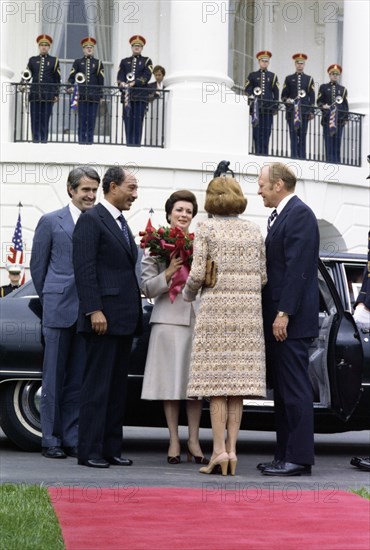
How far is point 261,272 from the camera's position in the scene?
9.34 metres

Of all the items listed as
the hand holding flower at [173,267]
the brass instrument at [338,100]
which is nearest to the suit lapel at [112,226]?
the hand holding flower at [173,267]

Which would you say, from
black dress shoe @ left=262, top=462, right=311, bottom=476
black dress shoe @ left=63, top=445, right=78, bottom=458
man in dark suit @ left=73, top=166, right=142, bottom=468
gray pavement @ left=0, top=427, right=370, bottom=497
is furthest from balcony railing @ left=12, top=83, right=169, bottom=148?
black dress shoe @ left=262, top=462, right=311, bottom=476

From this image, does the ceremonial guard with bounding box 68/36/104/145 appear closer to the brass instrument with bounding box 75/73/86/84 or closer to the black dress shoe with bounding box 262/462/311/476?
the brass instrument with bounding box 75/73/86/84

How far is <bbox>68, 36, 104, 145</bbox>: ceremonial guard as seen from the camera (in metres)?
26.4

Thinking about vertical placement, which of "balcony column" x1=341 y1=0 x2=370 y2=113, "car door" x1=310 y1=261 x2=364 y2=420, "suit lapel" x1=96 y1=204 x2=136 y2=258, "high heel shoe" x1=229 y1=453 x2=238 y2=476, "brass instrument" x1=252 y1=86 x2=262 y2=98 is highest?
"balcony column" x1=341 y1=0 x2=370 y2=113

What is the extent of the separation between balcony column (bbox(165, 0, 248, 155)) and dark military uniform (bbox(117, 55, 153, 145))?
56 centimetres

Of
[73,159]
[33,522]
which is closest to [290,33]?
[73,159]

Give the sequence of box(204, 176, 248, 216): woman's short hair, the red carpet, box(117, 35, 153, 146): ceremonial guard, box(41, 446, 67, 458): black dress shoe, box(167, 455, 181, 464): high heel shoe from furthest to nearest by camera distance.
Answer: box(117, 35, 153, 146): ceremonial guard, box(41, 446, 67, 458): black dress shoe, box(167, 455, 181, 464): high heel shoe, box(204, 176, 248, 216): woman's short hair, the red carpet

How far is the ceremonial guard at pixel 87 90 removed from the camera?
26.4 m

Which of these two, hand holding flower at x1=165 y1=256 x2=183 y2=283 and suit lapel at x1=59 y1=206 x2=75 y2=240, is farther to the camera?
suit lapel at x1=59 y1=206 x2=75 y2=240

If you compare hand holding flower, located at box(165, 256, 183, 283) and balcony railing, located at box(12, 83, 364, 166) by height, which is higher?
balcony railing, located at box(12, 83, 364, 166)

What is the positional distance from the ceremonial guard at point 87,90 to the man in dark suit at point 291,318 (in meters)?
17.3

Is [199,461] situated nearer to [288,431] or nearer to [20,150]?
[288,431]

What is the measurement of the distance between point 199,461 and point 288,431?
2.83 ft
